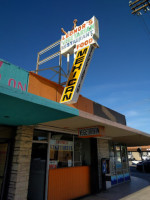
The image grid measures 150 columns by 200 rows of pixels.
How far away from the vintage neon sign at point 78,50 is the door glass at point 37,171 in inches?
92.7

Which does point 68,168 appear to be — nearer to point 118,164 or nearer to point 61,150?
point 61,150

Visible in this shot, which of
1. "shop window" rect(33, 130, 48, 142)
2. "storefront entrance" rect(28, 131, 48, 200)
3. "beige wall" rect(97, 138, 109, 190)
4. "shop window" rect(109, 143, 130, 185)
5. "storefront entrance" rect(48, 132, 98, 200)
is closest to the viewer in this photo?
"storefront entrance" rect(28, 131, 48, 200)

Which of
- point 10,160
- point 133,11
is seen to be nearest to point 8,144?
point 10,160

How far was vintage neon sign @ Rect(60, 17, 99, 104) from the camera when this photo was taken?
21.9 feet

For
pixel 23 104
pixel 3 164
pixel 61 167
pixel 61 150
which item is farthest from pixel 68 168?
pixel 23 104

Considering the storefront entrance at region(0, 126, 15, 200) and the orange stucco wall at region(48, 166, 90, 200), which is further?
the orange stucco wall at region(48, 166, 90, 200)

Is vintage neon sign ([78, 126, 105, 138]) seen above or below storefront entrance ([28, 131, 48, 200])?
above

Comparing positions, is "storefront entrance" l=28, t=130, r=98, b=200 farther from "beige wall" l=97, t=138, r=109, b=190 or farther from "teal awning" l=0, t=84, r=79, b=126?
"teal awning" l=0, t=84, r=79, b=126

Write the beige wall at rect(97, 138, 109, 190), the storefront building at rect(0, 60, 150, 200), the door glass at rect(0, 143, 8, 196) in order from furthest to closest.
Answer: the beige wall at rect(97, 138, 109, 190) → the door glass at rect(0, 143, 8, 196) → the storefront building at rect(0, 60, 150, 200)

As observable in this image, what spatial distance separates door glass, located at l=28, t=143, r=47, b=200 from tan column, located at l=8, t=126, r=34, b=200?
0.68 metres

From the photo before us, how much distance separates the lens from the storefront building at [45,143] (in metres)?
4.43

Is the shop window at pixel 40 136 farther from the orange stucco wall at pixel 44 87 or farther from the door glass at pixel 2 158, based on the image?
the orange stucco wall at pixel 44 87

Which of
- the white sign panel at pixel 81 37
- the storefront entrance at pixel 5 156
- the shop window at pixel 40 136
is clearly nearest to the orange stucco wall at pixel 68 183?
the shop window at pixel 40 136

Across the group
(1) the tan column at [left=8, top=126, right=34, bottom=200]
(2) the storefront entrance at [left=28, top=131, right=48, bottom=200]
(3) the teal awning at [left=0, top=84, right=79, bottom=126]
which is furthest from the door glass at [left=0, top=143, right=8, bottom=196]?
(3) the teal awning at [left=0, top=84, right=79, bottom=126]
